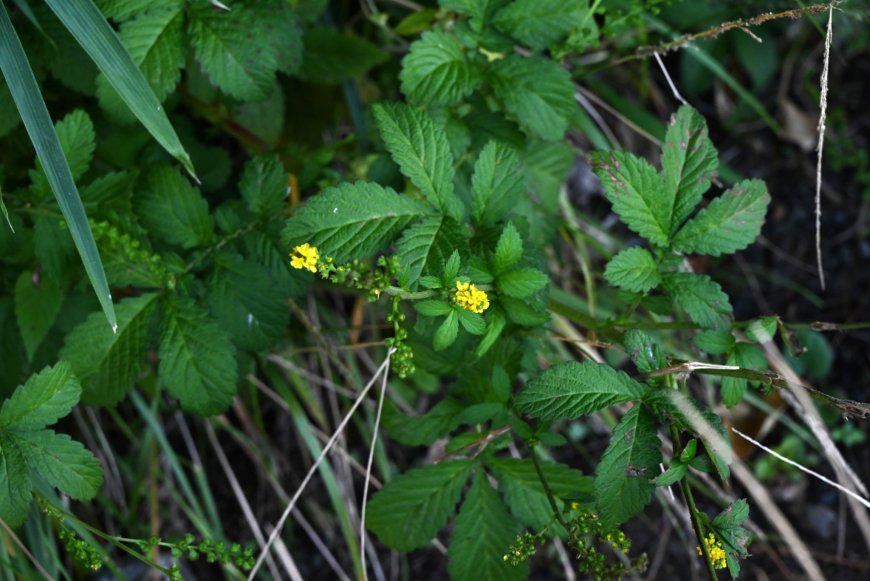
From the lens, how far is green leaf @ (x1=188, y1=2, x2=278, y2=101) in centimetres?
161

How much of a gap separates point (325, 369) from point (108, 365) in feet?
2.64

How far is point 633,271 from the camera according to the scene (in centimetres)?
142

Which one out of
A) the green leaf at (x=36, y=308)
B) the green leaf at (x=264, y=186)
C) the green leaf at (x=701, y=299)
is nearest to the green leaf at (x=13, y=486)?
the green leaf at (x=36, y=308)

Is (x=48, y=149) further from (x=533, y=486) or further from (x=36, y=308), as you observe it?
(x=533, y=486)

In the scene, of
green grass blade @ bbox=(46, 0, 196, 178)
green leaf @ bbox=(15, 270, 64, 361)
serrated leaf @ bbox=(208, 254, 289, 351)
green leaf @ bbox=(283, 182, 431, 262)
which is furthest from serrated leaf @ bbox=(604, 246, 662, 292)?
green leaf @ bbox=(15, 270, 64, 361)

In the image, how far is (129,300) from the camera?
153cm

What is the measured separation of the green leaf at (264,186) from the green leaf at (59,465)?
0.53 m

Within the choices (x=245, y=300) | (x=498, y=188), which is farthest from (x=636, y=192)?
(x=245, y=300)

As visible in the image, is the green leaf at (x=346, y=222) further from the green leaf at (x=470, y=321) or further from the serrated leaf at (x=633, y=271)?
the serrated leaf at (x=633, y=271)

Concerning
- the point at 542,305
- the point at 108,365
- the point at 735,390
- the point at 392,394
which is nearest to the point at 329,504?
the point at 392,394

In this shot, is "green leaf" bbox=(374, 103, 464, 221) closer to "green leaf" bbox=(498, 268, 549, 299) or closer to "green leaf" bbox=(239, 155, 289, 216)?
"green leaf" bbox=(498, 268, 549, 299)

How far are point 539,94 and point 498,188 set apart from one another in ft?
0.86

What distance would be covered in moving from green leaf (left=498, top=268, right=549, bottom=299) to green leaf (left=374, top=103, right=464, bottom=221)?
159 millimetres

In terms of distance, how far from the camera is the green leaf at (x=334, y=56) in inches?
79.1
